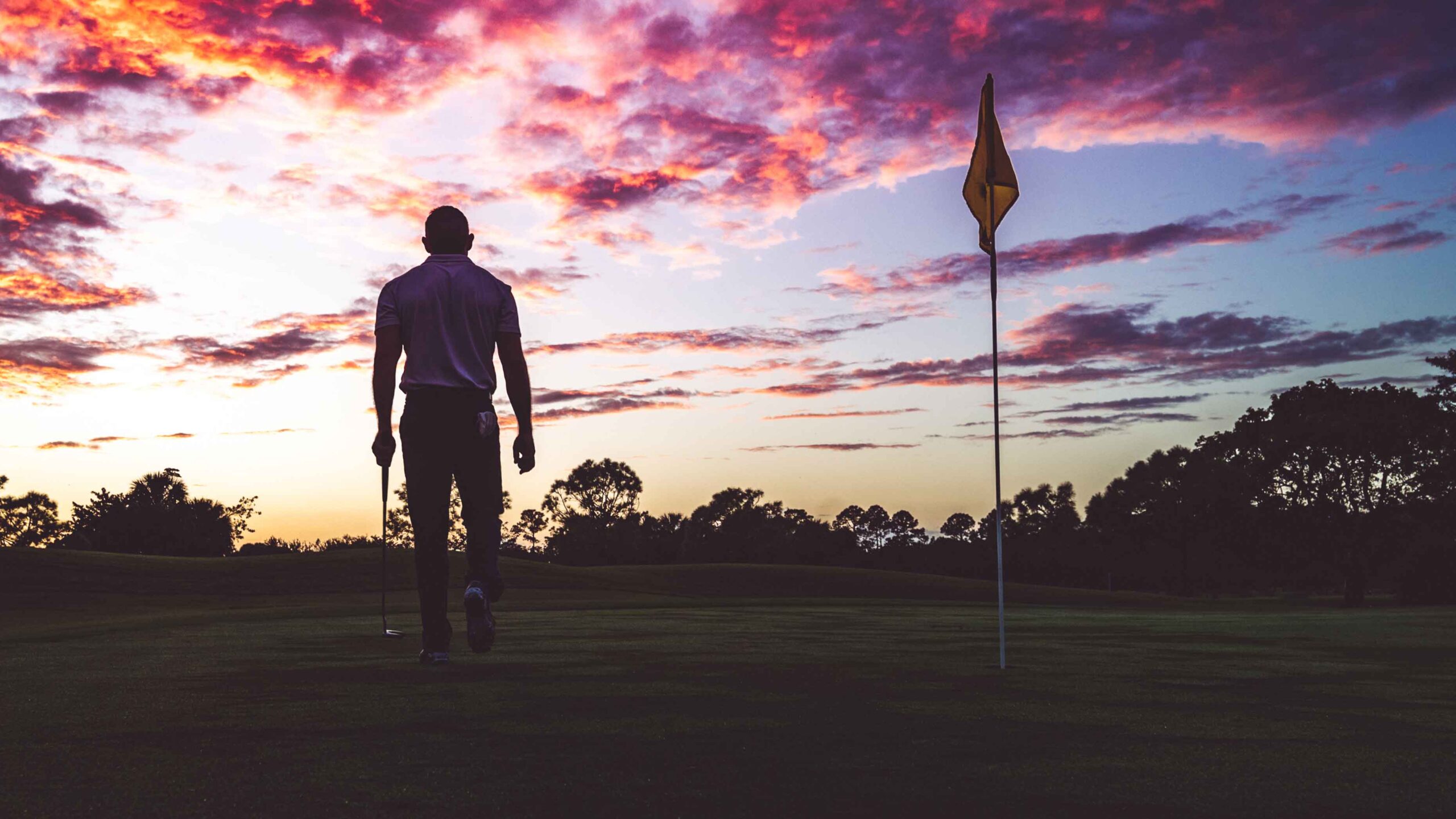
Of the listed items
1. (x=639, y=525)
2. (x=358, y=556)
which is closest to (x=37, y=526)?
(x=639, y=525)

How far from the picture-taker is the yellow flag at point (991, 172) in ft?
24.2

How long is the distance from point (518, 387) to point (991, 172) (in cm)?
352

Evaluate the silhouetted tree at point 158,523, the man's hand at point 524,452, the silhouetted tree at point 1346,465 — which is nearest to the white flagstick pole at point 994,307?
the man's hand at point 524,452

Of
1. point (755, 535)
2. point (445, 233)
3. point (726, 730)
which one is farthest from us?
point (755, 535)

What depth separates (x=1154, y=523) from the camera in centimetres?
7338

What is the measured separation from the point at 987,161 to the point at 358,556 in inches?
2017

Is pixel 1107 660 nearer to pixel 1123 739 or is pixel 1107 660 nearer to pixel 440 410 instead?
pixel 1123 739

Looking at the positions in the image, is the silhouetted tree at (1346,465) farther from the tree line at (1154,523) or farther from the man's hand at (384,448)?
the man's hand at (384,448)

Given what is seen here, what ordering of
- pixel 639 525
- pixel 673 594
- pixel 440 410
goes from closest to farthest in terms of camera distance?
pixel 440 410 < pixel 673 594 < pixel 639 525

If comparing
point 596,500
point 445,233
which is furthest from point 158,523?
point 445,233

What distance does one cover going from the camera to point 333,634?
1009 centimetres

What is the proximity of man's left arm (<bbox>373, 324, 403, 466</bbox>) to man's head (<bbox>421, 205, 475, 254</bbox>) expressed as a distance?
23.9 inches

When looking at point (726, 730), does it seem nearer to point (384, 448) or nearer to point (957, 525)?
point (384, 448)

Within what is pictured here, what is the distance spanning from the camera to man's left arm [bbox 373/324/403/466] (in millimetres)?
6438
